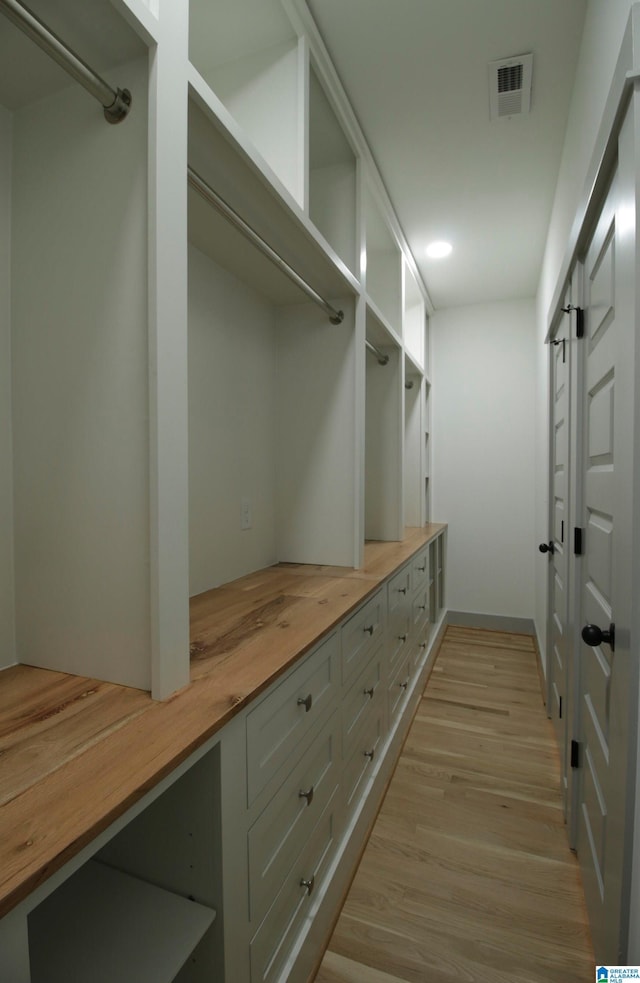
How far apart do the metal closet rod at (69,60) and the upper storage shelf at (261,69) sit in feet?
2.24

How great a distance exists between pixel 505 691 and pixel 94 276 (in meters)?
Result: 3.05

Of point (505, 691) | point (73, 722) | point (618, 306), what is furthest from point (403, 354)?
point (73, 722)

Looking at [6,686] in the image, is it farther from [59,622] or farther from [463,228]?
[463,228]

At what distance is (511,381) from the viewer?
4051 millimetres

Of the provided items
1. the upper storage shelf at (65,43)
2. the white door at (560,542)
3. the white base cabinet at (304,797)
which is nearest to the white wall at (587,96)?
the white door at (560,542)

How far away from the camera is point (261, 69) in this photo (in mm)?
1559

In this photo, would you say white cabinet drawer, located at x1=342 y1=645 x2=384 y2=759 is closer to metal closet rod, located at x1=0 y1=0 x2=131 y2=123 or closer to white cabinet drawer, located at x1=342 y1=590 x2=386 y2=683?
white cabinet drawer, located at x1=342 y1=590 x2=386 y2=683

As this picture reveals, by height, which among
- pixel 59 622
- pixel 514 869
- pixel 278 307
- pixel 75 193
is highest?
pixel 278 307

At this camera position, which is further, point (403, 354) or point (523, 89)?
point (403, 354)

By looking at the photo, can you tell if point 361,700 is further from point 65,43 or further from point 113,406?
point 65,43

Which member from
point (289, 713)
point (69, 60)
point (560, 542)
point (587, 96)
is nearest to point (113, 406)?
point (69, 60)

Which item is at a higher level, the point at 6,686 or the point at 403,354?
the point at 403,354

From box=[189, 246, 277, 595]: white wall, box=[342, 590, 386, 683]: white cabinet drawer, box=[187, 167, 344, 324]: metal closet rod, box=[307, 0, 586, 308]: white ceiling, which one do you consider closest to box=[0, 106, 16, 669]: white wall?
box=[187, 167, 344, 324]: metal closet rod

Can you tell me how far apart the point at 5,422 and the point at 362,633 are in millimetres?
1249
